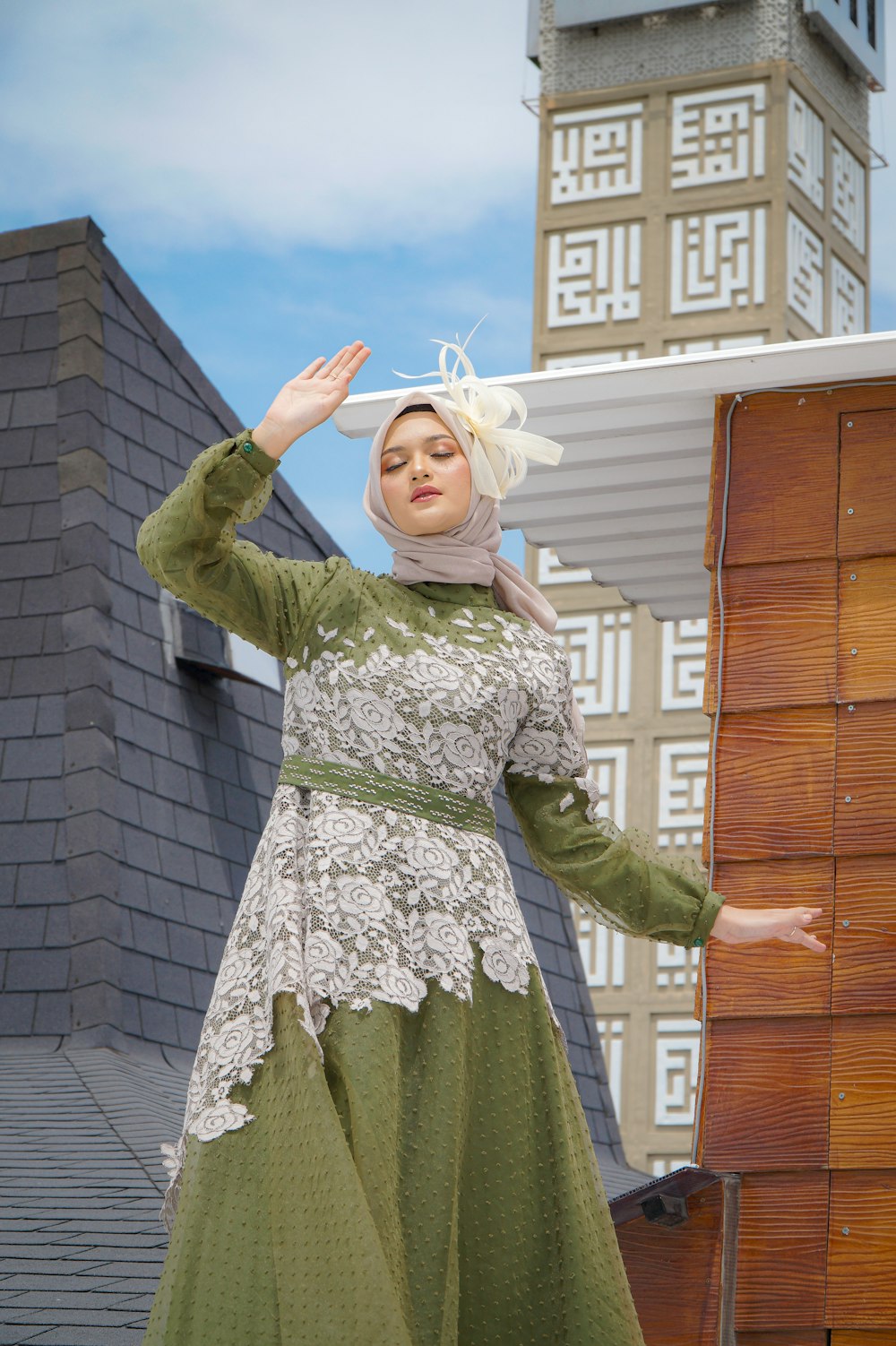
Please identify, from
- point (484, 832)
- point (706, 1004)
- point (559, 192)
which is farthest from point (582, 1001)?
point (559, 192)

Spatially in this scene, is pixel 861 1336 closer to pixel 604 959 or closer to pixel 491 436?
pixel 491 436

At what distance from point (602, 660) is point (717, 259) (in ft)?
12.6

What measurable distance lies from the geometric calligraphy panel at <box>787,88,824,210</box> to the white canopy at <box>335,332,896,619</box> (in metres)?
12.7

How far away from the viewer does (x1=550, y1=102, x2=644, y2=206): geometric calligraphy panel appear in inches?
686

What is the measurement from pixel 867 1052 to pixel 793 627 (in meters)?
0.90

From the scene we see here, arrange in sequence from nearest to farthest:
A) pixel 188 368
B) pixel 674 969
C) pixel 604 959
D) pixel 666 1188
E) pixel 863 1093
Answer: pixel 666 1188, pixel 863 1093, pixel 188 368, pixel 674 969, pixel 604 959

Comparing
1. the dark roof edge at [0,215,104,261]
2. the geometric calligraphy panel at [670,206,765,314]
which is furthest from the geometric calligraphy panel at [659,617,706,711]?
the dark roof edge at [0,215,104,261]

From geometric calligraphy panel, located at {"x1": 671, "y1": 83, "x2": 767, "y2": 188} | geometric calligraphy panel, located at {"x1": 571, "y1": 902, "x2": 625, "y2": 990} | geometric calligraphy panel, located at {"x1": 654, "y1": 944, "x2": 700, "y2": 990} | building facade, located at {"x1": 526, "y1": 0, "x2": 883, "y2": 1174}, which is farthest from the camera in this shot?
geometric calligraphy panel, located at {"x1": 671, "y1": 83, "x2": 767, "y2": 188}

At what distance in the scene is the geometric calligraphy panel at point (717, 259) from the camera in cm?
1694

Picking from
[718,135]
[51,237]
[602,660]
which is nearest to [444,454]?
[51,237]

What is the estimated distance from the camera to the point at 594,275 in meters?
17.4

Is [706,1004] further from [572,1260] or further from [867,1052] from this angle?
[572,1260]

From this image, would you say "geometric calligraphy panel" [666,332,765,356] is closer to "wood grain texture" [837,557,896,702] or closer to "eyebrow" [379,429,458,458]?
"wood grain texture" [837,557,896,702]

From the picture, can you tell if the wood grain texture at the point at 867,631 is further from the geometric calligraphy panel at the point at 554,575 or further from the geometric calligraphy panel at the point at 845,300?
the geometric calligraphy panel at the point at 845,300
